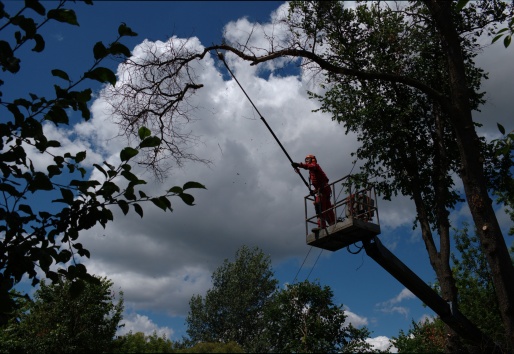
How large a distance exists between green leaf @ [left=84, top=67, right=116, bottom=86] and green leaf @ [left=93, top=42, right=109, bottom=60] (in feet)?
0.25

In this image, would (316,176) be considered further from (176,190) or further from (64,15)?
(64,15)

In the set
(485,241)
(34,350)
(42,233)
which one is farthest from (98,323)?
(42,233)

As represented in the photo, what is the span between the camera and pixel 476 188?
9445 millimetres

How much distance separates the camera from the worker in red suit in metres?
12.9

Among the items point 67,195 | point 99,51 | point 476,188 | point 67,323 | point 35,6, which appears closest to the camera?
point 35,6

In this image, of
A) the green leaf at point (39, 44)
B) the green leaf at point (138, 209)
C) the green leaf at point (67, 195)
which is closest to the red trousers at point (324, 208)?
the green leaf at point (138, 209)

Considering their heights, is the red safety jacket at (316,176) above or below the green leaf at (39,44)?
above

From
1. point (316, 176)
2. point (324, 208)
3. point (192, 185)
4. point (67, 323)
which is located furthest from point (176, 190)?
point (67, 323)

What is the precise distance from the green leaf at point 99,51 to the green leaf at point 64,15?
7.1 inches

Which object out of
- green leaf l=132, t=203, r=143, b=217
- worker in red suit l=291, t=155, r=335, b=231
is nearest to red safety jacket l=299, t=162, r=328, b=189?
worker in red suit l=291, t=155, r=335, b=231

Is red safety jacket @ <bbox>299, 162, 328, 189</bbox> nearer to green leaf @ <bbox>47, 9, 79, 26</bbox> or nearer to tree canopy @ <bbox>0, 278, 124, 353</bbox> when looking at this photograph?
green leaf @ <bbox>47, 9, 79, 26</bbox>

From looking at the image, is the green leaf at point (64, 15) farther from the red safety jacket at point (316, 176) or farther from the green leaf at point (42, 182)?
the red safety jacket at point (316, 176)

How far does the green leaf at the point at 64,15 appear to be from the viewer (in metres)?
3.06

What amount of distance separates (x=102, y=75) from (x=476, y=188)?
8112 mm
